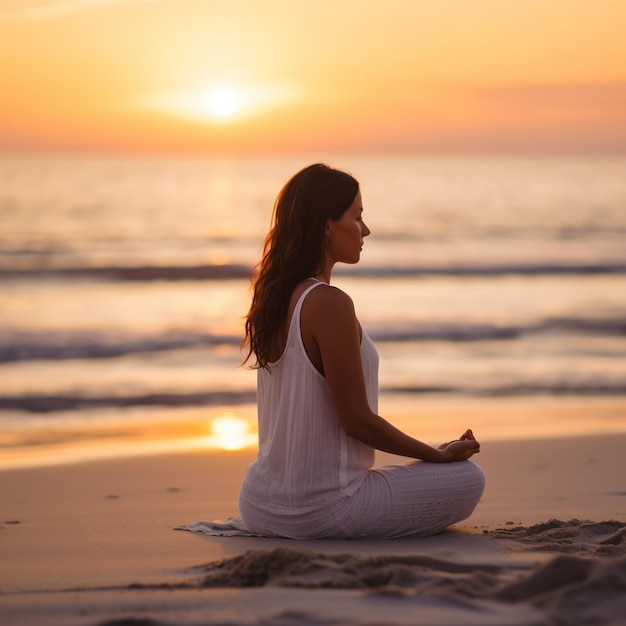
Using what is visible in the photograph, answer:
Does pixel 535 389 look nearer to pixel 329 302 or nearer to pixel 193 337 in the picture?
pixel 193 337

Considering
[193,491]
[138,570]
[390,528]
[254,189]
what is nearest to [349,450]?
[390,528]

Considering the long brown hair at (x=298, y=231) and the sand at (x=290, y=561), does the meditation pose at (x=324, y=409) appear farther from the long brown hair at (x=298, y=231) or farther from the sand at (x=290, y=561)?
the sand at (x=290, y=561)

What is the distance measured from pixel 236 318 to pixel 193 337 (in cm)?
245

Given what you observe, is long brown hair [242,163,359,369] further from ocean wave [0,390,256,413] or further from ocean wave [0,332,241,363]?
ocean wave [0,332,241,363]

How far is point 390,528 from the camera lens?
161 inches

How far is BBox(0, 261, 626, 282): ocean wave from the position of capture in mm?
21812

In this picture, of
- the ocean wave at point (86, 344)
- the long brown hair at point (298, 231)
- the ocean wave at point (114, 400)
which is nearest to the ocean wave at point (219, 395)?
the ocean wave at point (114, 400)

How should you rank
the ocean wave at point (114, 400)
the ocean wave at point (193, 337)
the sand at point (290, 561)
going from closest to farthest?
the sand at point (290, 561)
the ocean wave at point (114, 400)
the ocean wave at point (193, 337)

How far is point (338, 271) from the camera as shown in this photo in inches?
896

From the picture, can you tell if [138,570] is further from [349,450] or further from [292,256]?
[292,256]

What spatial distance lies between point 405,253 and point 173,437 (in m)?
19.7

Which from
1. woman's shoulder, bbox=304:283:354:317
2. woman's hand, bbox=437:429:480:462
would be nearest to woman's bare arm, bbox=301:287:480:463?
woman's shoulder, bbox=304:283:354:317

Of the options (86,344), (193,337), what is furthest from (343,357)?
(193,337)

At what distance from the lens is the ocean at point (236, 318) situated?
8992 millimetres
